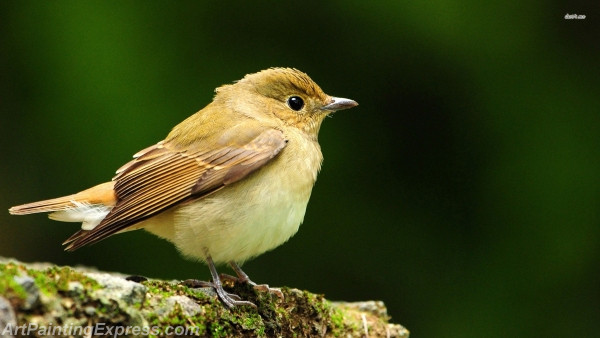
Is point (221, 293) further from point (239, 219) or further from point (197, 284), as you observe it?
point (239, 219)

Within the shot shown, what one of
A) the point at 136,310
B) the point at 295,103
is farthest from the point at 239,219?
the point at 295,103

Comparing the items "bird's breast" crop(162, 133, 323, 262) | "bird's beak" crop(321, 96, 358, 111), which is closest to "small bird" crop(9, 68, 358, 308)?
"bird's breast" crop(162, 133, 323, 262)

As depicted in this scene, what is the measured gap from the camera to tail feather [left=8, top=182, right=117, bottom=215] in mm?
4371

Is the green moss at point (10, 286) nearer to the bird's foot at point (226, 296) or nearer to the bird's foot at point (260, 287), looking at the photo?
the bird's foot at point (226, 296)

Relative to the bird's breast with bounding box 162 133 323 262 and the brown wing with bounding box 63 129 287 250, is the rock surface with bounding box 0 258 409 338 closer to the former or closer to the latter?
the bird's breast with bounding box 162 133 323 262

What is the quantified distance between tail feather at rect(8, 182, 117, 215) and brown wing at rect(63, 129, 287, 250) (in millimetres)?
54

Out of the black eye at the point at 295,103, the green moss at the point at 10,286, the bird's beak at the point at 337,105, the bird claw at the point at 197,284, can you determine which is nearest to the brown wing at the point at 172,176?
the bird claw at the point at 197,284

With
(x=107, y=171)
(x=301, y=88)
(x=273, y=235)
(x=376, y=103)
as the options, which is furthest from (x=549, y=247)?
(x=107, y=171)

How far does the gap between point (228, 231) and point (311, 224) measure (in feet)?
8.67

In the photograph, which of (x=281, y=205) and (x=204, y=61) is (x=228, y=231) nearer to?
(x=281, y=205)

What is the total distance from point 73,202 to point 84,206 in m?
0.06

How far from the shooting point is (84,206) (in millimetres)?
4406

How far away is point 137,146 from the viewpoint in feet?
21.0

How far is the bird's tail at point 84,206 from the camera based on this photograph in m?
4.39
